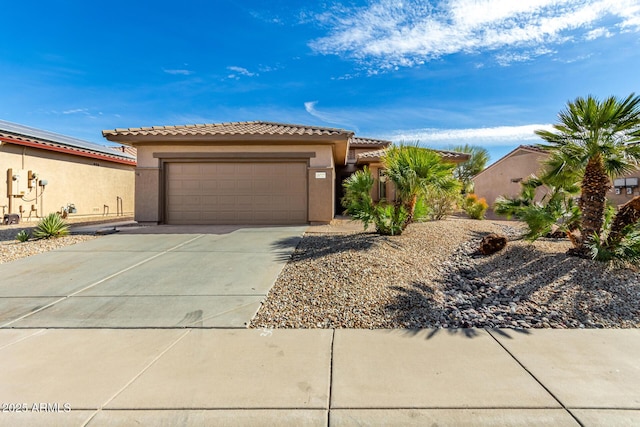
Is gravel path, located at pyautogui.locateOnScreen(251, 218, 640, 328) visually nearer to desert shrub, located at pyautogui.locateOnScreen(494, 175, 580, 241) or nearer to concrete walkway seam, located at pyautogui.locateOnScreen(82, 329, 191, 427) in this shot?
desert shrub, located at pyautogui.locateOnScreen(494, 175, 580, 241)

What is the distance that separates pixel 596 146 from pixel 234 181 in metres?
10.4

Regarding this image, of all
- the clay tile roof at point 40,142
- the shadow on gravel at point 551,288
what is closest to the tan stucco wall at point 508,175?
the shadow on gravel at point 551,288

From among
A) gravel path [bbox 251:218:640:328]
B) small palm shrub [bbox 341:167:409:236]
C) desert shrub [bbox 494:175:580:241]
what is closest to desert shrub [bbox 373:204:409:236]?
small palm shrub [bbox 341:167:409:236]

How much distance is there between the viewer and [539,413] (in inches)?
93.2

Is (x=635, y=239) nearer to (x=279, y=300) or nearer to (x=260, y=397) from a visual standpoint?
(x=279, y=300)

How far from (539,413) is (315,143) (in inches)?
412

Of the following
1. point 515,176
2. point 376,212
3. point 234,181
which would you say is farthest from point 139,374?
point 515,176

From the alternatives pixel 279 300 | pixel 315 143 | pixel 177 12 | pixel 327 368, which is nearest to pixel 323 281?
pixel 279 300

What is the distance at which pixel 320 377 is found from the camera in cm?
285

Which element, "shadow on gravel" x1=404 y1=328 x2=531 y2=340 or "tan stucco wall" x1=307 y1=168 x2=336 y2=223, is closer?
"shadow on gravel" x1=404 y1=328 x2=531 y2=340

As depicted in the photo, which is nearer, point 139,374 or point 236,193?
point 139,374

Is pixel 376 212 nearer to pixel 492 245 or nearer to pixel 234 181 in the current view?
pixel 492 245

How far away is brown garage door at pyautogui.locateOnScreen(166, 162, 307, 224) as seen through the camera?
39.7ft

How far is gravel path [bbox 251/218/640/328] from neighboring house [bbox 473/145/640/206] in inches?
507
